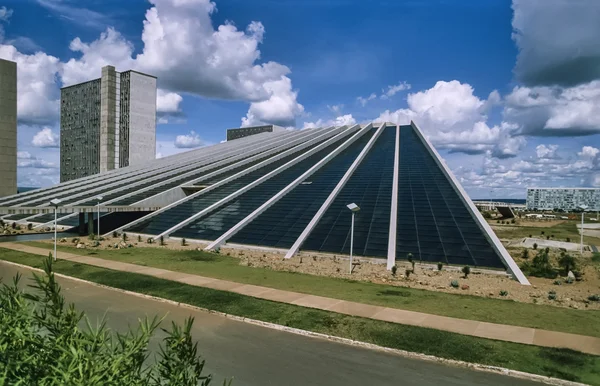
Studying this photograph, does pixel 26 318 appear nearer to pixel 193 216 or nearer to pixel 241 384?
pixel 241 384

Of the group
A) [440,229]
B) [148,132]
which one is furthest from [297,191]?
[148,132]

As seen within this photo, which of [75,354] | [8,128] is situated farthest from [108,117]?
[75,354]

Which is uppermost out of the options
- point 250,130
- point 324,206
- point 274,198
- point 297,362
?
point 250,130

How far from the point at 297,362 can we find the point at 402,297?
6656mm

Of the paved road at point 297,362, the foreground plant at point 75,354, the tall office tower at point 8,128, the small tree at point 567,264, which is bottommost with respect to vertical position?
the paved road at point 297,362

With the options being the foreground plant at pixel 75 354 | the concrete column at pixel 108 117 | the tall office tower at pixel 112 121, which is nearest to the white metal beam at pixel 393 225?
the foreground plant at pixel 75 354

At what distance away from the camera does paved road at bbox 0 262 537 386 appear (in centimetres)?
821

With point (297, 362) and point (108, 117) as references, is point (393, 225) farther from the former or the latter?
point (108, 117)

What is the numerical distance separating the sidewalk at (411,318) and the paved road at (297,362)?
7.36 ft

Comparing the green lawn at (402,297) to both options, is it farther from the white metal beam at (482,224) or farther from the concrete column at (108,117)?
the concrete column at (108,117)

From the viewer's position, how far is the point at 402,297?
14.4 m

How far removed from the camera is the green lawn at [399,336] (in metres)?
8.84

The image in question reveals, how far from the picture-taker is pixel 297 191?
29.9m

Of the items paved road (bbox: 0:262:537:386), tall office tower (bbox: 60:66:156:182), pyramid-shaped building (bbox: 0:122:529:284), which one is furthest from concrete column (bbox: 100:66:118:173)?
paved road (bbox: 0:262:537:386)
